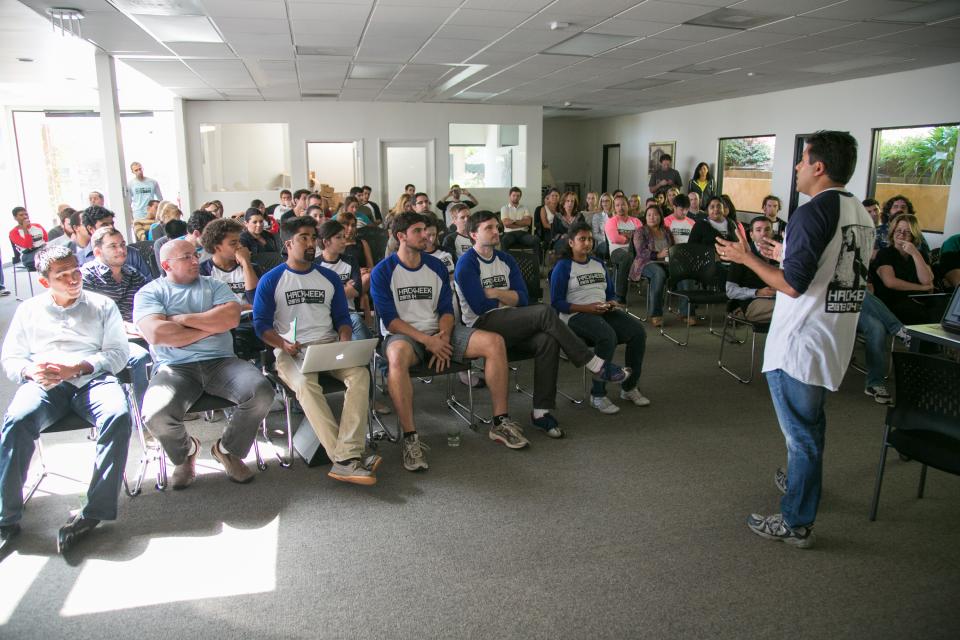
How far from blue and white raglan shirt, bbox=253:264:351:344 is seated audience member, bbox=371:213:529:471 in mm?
264

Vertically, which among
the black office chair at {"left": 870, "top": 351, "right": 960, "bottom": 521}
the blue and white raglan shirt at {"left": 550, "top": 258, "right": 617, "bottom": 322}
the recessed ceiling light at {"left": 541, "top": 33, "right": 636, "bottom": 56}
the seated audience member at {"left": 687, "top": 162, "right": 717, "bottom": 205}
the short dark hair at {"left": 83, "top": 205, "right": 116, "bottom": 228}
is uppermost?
the recessed ceiling light at {"left": 541, "top": 33, "right": 636, "bottom": 56}

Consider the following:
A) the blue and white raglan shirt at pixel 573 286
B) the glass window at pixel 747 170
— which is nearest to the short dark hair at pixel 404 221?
the blue and white raglan shirt at pixel 573 286

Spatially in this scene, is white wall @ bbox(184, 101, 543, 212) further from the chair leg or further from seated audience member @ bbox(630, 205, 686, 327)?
the chair leg

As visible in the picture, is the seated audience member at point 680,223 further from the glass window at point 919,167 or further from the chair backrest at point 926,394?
the chair backrest at point 926,394

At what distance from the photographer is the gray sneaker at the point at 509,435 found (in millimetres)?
3926

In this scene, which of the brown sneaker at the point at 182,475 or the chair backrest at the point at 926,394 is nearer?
the chair backrest at the point at 926,394

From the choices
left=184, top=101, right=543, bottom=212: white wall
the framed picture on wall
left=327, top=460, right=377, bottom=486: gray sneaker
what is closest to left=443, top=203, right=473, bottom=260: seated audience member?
left=327, top=460, right=377, bottom=486: gray sneaker

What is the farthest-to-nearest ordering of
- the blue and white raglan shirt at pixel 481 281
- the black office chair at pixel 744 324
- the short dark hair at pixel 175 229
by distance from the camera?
1. the short dark hair at pixel 175 229
2. the black office chair at pixel 744 324
3. the blue and white raglan shirt at pixel 481 281

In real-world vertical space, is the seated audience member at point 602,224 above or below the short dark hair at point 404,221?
below

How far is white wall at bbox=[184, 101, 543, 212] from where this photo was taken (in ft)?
41.3

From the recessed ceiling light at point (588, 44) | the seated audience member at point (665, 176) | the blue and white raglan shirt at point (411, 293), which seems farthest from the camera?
the seated audience member at point (665, 176)

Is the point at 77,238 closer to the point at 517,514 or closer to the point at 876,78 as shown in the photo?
the point at 517,514

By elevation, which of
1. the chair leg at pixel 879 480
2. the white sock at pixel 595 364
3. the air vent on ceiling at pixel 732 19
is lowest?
the chair leg at pixel 879 480

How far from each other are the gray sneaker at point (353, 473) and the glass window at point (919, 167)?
844 cm
